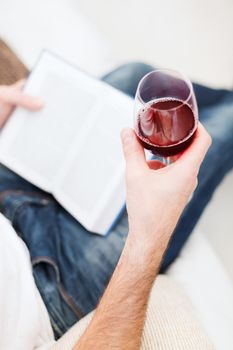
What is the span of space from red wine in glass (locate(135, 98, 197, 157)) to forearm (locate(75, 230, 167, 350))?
0.15 metres

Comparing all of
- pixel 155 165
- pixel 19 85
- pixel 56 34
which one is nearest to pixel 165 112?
pixel 155 165

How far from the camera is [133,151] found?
0.63 m

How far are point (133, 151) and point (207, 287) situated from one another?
0.43m

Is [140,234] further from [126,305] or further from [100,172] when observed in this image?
[100,172]

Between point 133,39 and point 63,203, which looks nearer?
point 63,203

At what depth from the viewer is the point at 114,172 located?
0.93 m

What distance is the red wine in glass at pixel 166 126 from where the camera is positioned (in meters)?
0.62

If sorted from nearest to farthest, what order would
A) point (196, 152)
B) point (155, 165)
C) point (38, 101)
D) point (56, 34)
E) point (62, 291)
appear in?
point (196, 152), point (155, 165), point (62, 291), point (38, 101), point (56, 34)

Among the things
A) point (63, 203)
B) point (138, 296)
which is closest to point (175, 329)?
point (138, 296)

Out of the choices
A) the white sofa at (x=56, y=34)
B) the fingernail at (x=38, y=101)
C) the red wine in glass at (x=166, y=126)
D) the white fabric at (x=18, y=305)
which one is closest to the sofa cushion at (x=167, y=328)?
the white fabric at (x=18, y=305)

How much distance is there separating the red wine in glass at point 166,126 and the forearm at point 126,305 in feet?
0.48

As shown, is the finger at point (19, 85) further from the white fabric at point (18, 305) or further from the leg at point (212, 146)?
the white fabric at point (18, 305)

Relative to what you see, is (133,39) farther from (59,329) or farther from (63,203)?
(59,329)

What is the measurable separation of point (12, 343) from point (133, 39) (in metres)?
1.09
